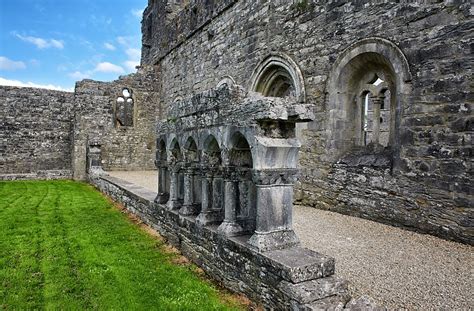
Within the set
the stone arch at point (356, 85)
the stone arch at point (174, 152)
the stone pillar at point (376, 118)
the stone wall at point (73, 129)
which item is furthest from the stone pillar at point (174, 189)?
the stone wall at point (73, 129)

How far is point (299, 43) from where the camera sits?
8.97m

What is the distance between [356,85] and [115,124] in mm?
13275

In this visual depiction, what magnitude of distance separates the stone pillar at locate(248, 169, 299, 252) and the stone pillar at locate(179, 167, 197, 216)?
81.7 inches

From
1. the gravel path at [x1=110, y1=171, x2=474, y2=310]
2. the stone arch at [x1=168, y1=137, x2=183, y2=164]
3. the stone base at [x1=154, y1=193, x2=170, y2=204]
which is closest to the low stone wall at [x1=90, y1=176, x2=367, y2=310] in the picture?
the gravel path at [x1=110, y1=171, x2=474, y2=310]

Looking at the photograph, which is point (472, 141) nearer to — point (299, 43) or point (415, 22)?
point (415, 22)

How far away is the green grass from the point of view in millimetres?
3967

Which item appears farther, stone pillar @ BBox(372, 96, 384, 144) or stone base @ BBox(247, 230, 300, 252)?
stone pillar @ BBox(372, 96, 384, 144)

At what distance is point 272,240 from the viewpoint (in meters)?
3.97

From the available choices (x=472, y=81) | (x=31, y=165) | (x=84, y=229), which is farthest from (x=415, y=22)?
(x=31, y=165)

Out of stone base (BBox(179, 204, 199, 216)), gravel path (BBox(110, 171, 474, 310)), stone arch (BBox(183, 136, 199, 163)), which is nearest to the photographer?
gravel path (BBox(110, 171, 474, 310))

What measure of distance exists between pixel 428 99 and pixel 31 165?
57.9 feet

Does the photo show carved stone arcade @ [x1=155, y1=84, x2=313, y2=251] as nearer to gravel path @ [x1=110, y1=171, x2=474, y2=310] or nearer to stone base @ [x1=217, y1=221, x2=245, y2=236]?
stone base @ [x1=217, y1=221, x2=245, y2=236]

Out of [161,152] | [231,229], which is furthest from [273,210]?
[161,152]

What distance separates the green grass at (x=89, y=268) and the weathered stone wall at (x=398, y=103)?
390 centimetres
